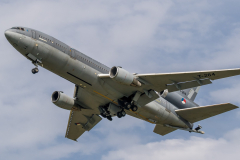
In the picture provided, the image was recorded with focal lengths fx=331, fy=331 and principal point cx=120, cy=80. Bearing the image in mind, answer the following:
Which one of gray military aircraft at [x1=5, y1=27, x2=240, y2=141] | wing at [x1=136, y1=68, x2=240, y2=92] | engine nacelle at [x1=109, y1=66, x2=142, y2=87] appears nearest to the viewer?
gray military aircraft at [x1=5, y1=27, x2=240, y2=141]

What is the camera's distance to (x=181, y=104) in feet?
132

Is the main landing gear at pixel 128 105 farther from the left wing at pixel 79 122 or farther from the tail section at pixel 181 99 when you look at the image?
the left wing at pixel 79 122

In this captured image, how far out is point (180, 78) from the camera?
32.2 m

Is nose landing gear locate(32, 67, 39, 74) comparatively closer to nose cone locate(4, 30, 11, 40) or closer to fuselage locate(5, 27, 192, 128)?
fuselage locate(5, 27, 192, 128)

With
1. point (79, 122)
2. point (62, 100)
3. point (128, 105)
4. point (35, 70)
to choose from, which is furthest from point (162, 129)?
point (35, 70)

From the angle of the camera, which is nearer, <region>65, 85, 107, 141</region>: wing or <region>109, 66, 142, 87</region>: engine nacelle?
<region>109, 66, 142, 87</region>: engine nacelle

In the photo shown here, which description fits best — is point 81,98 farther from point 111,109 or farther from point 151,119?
point 151,119

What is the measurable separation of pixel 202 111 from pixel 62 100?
15737 millimetres

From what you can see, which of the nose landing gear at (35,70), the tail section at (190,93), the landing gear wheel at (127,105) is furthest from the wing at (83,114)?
the tail section at (190,93)

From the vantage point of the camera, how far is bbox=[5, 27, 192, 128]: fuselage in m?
30.0

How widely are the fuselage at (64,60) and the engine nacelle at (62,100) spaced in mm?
3989

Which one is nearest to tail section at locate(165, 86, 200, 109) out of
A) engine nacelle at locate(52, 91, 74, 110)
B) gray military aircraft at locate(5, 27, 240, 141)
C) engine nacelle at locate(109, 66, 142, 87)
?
gray military aircraft at locate(5, 27, 240, 141)

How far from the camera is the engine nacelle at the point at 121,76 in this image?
1218 inches

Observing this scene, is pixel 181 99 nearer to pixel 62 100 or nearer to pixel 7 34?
pixel 62 100
